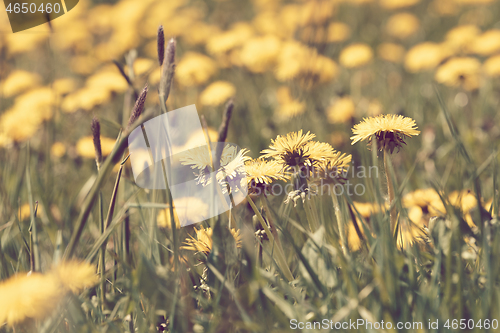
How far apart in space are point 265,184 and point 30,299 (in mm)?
421

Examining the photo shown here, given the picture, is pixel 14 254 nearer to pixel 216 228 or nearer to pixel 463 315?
pixel 216 228

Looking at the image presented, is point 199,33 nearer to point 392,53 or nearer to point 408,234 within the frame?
point 392,53

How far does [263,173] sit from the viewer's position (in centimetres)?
73

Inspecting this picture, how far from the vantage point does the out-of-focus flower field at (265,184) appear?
1.99 ft

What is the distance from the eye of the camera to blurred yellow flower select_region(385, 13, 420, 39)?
9.76ft

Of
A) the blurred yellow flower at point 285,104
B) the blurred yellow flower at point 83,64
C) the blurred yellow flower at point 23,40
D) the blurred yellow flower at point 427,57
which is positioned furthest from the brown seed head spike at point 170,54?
the blurred yellow flower at point 83,64

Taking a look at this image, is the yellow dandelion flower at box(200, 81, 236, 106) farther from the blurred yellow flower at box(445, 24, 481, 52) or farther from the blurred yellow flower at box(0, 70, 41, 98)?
the blurred yellow flower at box(445, 24, 481, 52)

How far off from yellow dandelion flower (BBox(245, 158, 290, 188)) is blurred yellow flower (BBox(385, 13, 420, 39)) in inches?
107

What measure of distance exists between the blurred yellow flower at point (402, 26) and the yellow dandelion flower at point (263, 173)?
2.71 m

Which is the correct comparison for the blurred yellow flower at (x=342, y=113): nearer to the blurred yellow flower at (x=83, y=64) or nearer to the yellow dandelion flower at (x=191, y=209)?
the yellow dandelion flower at (x=191, y=209)

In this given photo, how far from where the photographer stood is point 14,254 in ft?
3.31

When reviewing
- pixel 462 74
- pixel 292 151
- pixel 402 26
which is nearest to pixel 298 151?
pixel 292 151

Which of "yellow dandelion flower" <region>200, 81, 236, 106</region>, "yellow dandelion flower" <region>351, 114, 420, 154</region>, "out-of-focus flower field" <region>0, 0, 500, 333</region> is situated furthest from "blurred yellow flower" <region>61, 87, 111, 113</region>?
"yellow dandelion flower" <region>351, 114, 420, 154</region>

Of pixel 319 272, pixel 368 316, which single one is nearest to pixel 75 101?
pixel 319 272
